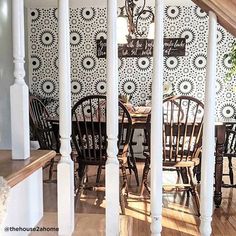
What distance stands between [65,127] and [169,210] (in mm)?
2314

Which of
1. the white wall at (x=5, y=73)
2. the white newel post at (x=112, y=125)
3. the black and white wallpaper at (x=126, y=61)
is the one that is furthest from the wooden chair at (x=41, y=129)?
the white newel post at (x=112, y=125)

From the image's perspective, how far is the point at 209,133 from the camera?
859 millimetres

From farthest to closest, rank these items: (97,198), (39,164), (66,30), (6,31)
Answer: (6,31) < (97,198) < (39,164) < (66,30)

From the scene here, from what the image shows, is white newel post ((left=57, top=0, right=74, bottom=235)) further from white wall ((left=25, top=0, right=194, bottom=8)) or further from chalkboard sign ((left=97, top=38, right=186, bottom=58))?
chalkboard sign ((left=97, top=38, right=186, bottom=58))

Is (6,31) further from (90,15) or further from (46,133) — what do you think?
(90,15)

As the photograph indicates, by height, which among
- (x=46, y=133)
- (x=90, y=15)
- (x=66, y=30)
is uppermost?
(x=90, y=15)

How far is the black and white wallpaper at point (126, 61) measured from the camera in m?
5.55

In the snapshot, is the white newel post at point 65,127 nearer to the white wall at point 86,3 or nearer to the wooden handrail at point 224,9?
the wooden handrail at point 224,9

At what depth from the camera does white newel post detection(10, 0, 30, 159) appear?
0.91 m

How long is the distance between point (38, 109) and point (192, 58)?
291cm

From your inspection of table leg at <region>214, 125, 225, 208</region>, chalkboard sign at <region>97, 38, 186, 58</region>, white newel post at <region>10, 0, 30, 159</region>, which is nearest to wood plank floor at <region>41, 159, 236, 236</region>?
table leg at <region>214, 125, 225, 208</region>

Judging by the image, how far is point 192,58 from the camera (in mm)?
5586

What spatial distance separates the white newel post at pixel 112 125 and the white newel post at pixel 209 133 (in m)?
0.22

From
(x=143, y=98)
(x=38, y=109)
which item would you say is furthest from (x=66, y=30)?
(x=143, y=98)
